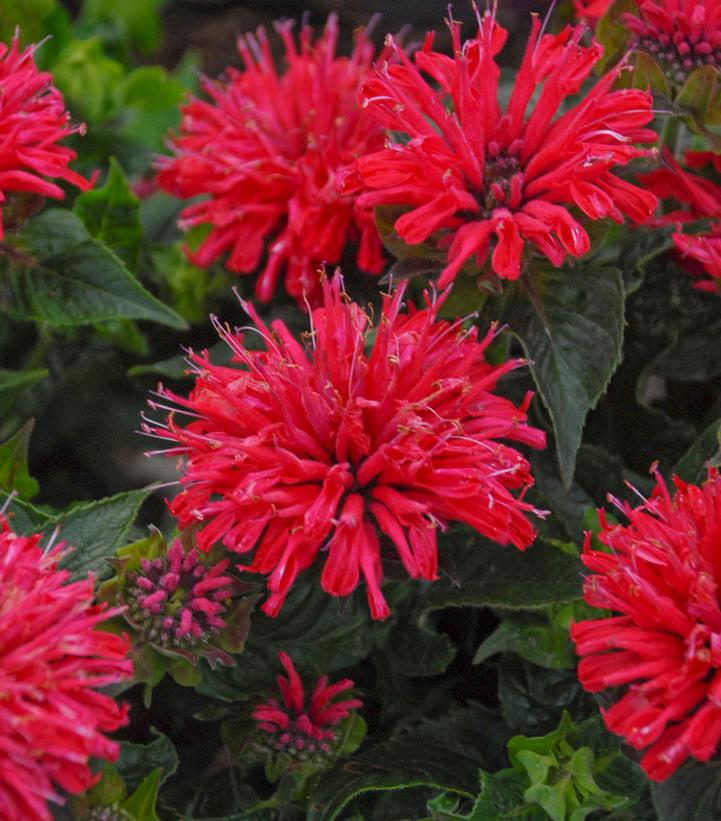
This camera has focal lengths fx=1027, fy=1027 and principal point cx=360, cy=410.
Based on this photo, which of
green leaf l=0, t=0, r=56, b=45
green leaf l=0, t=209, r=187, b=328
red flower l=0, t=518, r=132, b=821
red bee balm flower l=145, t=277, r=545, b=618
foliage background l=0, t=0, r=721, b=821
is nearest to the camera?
red flower l=0, t=518, r=132, b=821

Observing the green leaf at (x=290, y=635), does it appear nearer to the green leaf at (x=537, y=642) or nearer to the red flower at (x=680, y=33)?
the green leaf at (x=537, y=642)

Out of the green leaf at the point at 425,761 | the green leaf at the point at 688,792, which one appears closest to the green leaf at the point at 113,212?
the green leaf at the point at 425,761

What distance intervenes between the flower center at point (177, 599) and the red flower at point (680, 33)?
44cm

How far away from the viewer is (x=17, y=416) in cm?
91

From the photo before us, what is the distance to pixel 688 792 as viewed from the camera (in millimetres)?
572

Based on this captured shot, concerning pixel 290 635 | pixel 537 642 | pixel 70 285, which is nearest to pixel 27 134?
pixel 70 285

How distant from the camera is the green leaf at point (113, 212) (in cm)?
88

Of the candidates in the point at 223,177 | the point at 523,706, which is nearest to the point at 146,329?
the point at 223,177

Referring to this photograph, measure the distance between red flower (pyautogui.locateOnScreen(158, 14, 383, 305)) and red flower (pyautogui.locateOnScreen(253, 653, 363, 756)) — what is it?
0.30 metres

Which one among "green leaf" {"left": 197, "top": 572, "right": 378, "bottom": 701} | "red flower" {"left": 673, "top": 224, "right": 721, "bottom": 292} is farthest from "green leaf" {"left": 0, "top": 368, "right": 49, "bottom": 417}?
"red flower" {"left": 673, "top": 224, "right": 721, "bottom": 292}

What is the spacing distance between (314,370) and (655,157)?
0.26 m

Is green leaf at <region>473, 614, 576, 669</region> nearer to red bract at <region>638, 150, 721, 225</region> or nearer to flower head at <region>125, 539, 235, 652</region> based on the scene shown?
flower head at <region>125, 539, 235, 652</region>

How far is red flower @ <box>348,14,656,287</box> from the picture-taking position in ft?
2.01

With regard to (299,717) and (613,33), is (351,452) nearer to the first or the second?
(299,717)
